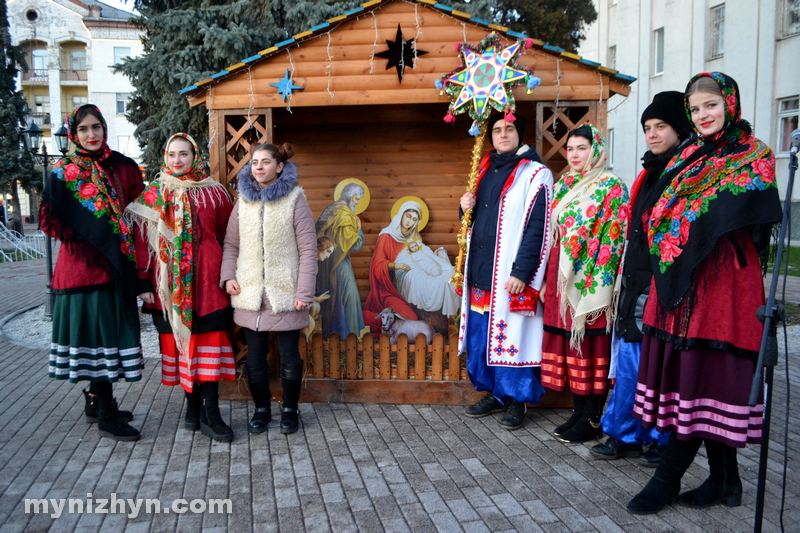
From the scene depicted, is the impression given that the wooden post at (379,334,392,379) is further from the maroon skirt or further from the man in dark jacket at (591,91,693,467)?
the maroon skirt

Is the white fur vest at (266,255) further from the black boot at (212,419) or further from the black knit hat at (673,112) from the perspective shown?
the black knit hat at (673,112)

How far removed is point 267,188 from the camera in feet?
12.4

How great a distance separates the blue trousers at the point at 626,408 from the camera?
3250 millimetres

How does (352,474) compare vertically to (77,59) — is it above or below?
below

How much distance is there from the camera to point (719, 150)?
2643 mm

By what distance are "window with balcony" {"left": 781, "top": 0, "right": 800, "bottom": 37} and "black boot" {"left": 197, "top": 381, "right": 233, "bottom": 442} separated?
54.0 ft

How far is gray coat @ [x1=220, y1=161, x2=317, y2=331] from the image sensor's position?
3781mm

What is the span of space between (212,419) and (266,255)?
1.14 m

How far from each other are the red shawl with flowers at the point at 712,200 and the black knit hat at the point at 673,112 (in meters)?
0.27

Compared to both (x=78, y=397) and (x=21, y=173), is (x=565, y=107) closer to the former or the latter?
(x=78, y=397)

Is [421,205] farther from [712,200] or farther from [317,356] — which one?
[712,200]

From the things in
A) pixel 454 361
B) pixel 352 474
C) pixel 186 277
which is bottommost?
pixel 352 474

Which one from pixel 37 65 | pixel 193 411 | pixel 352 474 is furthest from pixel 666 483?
pixel 37 65

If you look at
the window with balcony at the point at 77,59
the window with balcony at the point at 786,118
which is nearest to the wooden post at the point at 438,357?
the window with balcony at the point at 786,118
